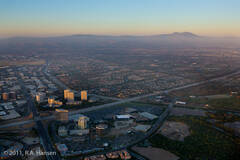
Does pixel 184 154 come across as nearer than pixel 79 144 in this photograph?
Yes

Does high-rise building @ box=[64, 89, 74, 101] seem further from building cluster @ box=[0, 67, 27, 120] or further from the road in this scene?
building cluster @ box=[0, 67, 27, 120]

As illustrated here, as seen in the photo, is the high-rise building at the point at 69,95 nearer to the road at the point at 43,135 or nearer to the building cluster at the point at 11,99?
the road at the point at 43,135

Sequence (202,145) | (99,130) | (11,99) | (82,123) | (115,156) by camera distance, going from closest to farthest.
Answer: (115,156), (202,145), (99,130), (82,123), (11,99)

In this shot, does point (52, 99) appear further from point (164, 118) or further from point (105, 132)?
point (164, 118)

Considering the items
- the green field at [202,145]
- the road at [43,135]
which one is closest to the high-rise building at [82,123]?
the road at [43,135]

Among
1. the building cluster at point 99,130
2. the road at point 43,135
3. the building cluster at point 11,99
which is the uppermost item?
the building cluster at point 99,130

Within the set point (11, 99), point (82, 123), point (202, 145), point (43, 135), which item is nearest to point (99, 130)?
point (82, 123)

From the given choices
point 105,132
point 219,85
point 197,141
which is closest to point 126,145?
point 105,132

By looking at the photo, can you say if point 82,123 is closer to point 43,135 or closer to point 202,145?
point 43,135
